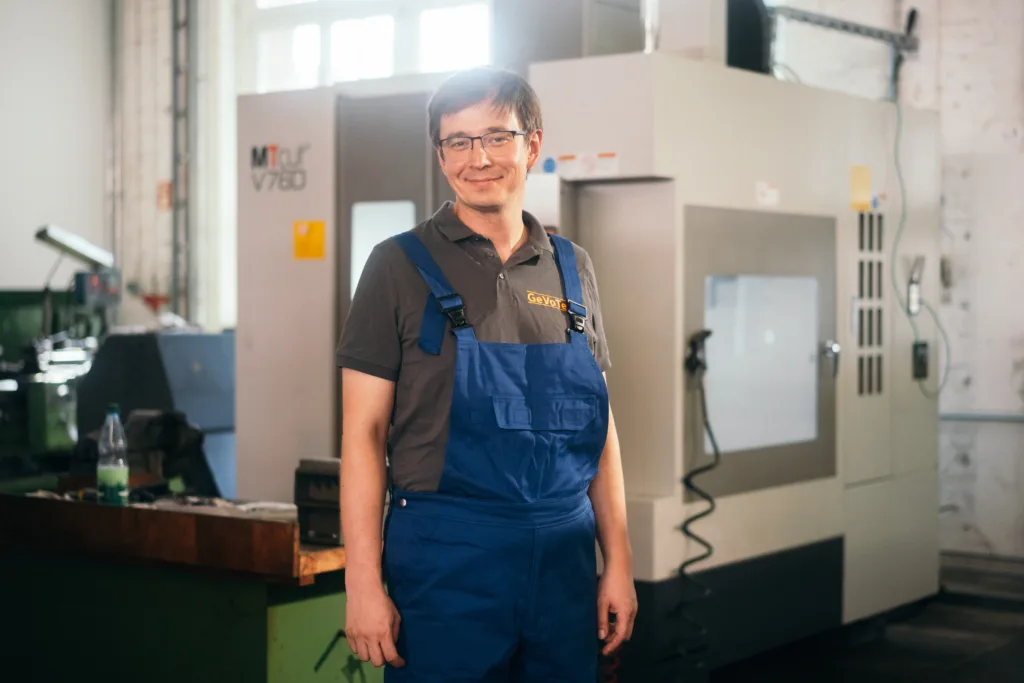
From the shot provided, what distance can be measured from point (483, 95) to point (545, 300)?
0.91 ft

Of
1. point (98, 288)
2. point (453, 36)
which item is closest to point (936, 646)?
point (98, 288)

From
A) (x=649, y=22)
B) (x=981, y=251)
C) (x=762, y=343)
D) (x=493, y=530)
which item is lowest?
(x=493, y=530)

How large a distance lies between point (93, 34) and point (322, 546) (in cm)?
624

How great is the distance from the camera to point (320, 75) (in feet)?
23.4

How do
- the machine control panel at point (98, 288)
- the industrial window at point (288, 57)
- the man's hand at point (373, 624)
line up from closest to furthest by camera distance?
1. the man's hand at point (373, 624)
2. the machine control panel at point (98, 288)
3. the industrial window at point (288, 57)

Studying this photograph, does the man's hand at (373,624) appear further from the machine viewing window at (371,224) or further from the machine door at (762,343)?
the machine viewing window at (371,224)

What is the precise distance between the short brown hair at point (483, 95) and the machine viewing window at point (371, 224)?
83.9 inches

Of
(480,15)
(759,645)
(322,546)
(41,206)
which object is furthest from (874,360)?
(41,206)

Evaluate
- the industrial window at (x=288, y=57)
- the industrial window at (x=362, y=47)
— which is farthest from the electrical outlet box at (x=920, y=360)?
the industrial window at (x=288, y=57)

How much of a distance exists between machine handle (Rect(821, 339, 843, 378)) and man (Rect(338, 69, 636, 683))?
2272 mm

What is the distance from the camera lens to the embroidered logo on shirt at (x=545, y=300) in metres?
1.64

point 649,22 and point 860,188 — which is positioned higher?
point 649,22

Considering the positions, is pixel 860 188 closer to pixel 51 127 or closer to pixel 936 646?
pixel 936 646

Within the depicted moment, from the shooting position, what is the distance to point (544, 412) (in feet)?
5.20
